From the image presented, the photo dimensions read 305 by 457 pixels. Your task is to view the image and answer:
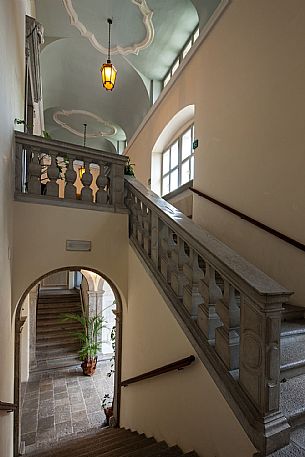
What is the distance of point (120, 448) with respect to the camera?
2.23 metres

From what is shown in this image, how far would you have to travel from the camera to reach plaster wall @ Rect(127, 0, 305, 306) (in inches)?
105

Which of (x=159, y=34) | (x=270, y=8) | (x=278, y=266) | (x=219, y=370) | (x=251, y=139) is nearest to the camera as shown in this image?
(x=219, y=370)

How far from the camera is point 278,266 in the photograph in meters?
2.82

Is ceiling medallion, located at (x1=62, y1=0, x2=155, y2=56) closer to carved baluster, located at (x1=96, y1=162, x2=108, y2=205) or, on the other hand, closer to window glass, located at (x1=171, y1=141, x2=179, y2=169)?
window glass, located at (x1=171, y1=141, x2=179, y2=169)

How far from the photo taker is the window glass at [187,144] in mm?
5403

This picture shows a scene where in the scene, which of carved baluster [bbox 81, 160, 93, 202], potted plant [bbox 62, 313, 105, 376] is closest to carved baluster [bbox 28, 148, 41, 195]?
carved baluster [bbox 81, 160, 93, 202]

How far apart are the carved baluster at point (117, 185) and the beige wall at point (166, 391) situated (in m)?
0.62

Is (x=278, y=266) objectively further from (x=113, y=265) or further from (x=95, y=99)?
(x=95, y=99)

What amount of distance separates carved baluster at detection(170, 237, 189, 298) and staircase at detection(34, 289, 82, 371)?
5812mm

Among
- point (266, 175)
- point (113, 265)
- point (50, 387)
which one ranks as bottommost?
point (50, 387)

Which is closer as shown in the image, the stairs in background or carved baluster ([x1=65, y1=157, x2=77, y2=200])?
the stairs in background

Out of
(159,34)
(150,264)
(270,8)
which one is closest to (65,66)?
(159,34)

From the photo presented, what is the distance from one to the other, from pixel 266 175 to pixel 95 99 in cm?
603

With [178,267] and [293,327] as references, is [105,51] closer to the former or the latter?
[178,267]
